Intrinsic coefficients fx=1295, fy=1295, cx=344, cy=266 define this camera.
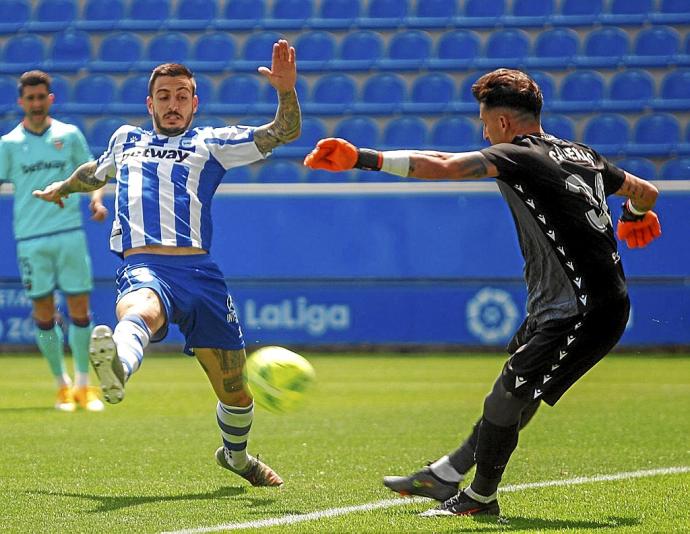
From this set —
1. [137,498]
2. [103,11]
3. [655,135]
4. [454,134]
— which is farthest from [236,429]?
[103,11]

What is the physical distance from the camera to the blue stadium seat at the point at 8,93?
731 inches

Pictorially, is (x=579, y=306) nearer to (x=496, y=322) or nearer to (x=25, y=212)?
(x=25, y=212)

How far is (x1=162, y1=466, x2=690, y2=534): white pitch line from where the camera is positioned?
5.05 metres

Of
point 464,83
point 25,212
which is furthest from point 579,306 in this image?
point 464,83

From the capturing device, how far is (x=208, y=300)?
19.6ft

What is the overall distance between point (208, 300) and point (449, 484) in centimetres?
139

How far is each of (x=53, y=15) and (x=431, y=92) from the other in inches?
246

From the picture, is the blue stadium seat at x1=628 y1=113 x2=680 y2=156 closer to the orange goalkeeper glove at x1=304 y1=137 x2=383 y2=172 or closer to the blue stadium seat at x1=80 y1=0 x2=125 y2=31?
the blue stadium seat at x1=80 y1=0 x2=125 y2=31

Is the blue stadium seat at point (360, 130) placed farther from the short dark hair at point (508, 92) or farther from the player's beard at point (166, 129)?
the short dark hair at point (508, 92)

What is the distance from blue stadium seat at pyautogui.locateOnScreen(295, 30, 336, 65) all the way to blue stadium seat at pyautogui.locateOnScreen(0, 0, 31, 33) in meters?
4.46

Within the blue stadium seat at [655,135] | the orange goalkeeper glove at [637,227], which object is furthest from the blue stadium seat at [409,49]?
the orange goalkeeper glove at [637,227]

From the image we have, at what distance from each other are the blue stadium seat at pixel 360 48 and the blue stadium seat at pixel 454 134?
1.71 metres

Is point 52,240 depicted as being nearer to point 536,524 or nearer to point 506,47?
point 536,524

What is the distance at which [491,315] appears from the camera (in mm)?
15234
